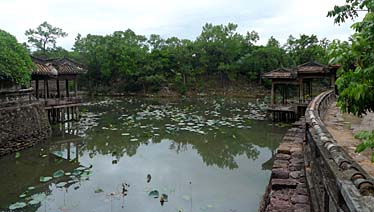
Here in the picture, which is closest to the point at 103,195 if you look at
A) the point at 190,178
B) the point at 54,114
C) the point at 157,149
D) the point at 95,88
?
the point at 190,178

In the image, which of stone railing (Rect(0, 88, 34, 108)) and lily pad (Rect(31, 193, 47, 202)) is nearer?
lily pad (Rect(31, 193, 47, 202))

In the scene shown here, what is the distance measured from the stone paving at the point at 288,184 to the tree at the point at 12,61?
9893mm

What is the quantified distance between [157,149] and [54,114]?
8.81m

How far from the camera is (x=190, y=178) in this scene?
958cm

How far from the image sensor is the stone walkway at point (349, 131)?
5.20 m

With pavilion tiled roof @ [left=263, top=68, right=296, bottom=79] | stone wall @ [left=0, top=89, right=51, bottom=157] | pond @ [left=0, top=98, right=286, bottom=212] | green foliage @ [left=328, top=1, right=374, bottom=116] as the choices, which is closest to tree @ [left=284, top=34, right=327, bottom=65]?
pavilion tiled roof @ [left=263, top=68, right=296, bottom=79]

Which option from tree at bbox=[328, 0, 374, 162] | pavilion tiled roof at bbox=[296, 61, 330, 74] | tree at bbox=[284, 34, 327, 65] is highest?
tree at bbox=[284, 34, 327, 65]

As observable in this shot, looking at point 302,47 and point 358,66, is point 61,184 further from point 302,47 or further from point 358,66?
point 302,47

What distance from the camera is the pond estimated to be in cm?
779

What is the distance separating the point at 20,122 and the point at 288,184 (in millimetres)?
11048

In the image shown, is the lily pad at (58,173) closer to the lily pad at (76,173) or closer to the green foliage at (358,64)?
the lily pad at (76,173)

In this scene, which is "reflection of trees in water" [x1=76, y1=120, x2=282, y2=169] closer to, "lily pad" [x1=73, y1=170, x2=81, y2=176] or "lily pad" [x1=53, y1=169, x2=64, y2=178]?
"lily pad" [x1=73, y1=170, x2=81, y2=176]

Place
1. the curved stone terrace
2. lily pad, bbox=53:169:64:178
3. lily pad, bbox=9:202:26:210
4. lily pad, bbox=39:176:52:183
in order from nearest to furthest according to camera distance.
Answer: the curved stone terrace → lily pad, bbox=9:202:26:210 → lily pad, bbox=39:176:52:183 → lily pad, bbox=53:169:64:178

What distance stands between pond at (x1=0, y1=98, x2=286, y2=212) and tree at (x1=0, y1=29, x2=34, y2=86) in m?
2.88
